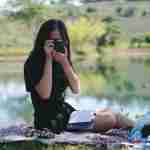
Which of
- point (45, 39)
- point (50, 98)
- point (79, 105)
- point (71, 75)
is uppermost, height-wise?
point (45, 39)

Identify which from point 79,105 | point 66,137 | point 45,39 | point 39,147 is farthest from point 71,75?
point 79,105

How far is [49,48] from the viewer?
142 inches

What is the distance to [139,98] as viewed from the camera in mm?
8180

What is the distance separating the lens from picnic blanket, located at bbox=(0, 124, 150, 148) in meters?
3.46

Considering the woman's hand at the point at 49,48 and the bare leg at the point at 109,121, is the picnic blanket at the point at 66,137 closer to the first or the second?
the bare leg at the point at 109,121

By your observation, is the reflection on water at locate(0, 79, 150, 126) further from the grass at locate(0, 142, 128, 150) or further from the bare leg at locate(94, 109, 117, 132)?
the grass at locate(0, 142, 128, 150)

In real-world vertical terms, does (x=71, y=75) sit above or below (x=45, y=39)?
below

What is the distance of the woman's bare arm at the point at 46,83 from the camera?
3.56m

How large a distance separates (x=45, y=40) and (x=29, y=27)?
24587 mm

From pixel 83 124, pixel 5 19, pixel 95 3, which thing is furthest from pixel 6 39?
pixel 83 124

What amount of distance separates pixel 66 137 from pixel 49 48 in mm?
548

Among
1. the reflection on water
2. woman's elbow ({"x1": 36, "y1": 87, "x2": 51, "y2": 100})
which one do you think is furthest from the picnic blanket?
the reflection on water

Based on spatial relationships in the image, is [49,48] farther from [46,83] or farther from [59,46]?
[46,83]

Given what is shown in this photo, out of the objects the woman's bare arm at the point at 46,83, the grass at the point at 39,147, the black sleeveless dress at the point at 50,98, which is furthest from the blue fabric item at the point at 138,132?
the woman's bare arm at the point at 46,83
